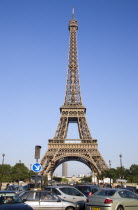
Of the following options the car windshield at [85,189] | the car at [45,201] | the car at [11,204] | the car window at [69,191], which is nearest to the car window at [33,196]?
the car at [45,201]

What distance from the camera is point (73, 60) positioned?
85.1 metres

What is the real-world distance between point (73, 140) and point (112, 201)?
Result: 65.1m

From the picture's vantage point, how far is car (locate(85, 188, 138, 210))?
11984 millimetres

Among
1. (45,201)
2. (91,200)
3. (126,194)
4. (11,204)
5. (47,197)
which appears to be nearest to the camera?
(11,204)

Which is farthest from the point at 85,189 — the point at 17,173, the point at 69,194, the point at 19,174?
the point at 17,173

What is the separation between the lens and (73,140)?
76.9 meters

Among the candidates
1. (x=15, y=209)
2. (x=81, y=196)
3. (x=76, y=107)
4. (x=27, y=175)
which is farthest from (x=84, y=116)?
(x=15, y=209)

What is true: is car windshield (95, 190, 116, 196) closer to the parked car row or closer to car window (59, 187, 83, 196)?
the parked car row

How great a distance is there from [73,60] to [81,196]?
7283 centimetres

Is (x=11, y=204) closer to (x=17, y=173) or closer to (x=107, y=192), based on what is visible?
(x=107, y=192)

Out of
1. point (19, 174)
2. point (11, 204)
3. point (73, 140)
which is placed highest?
point (73, 140)

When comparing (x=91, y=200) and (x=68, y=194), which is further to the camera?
(x=68, y=194)

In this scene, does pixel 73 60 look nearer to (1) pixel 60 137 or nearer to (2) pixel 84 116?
(2) pixel 84 116

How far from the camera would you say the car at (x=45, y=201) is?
12.9 m
